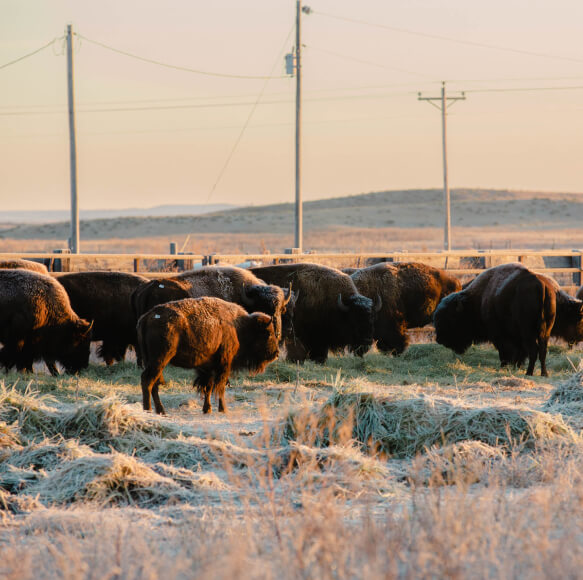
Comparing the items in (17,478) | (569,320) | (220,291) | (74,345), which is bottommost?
(17,478)

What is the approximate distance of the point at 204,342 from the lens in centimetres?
941

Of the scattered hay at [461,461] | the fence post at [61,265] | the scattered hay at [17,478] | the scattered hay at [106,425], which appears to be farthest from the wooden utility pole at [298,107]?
the scattered hay at [17,478]

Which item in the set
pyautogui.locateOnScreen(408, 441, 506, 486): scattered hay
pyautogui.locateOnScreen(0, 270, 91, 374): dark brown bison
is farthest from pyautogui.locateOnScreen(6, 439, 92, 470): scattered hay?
pyautogui.locateOnScreen(0, 270, 91, 374): dark brown bison

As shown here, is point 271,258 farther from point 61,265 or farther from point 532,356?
point 532,356

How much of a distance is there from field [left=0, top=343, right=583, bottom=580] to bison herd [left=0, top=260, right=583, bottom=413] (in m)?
1.05

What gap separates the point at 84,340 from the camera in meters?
12.3

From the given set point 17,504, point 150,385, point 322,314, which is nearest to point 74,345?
point 150,385

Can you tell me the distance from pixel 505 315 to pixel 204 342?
5.56m

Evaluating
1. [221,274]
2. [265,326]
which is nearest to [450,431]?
[265,326]

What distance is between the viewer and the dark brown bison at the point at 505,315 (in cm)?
1266

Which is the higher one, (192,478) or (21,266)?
(21,266)

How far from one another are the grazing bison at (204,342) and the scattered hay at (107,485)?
2.85m

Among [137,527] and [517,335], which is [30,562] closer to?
[137,527]

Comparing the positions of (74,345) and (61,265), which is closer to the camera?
(74,345)
